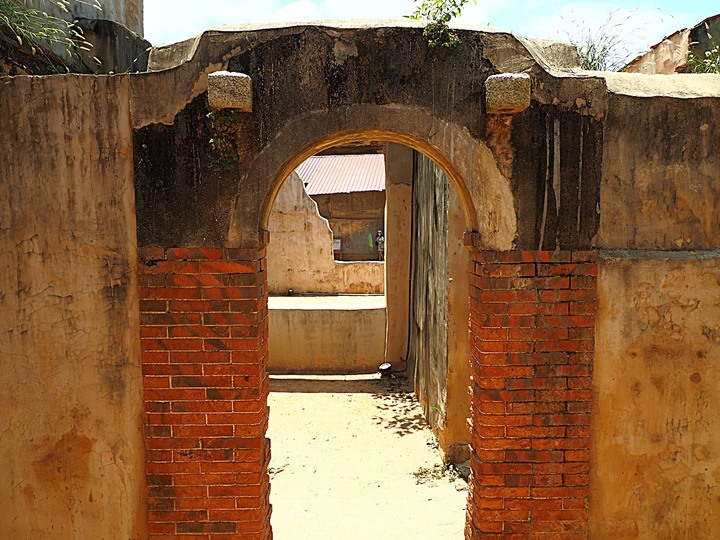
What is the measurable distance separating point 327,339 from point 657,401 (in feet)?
22.7

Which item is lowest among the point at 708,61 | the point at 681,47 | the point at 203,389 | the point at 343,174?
the point at 203,389

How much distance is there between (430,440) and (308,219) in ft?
25.8

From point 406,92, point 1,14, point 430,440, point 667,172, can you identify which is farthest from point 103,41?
point 430,440

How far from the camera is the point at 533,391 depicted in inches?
116

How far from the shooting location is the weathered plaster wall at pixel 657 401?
117 inches

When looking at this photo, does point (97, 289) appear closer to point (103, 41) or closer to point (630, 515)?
point (630, 515)

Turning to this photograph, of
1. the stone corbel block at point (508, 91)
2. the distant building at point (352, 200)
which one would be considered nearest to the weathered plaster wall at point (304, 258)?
the distant building at point (352, 200)

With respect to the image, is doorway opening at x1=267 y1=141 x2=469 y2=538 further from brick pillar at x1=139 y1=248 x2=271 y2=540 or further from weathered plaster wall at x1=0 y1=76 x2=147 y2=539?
weathered plaster wall at x1=0 y1=76 x2=147 y2=539

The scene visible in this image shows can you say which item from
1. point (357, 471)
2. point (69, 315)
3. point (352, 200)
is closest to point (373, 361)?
point (357, 471)

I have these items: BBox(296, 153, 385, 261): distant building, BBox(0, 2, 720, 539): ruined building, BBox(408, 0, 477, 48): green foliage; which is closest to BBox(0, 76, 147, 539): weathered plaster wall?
BBox(0, 2, 720, 539): ruined building

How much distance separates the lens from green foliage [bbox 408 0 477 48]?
2.81 meters

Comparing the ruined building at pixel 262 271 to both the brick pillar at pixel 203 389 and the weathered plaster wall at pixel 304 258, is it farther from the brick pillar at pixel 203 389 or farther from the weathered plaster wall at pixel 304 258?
the weathered plaster wall at pixel 304 258

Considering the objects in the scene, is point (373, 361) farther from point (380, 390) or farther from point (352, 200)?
point (352, 200)

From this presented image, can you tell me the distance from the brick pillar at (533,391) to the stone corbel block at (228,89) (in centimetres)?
163
